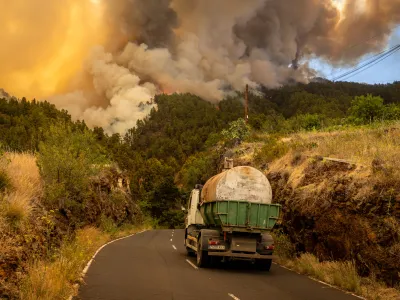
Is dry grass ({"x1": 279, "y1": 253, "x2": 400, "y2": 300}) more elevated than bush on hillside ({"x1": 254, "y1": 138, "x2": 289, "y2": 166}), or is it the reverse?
bush on hillside ({"x1": 254, "y1": 138, "x2": 289, "y2": 166})

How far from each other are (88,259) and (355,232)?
10.3 meters

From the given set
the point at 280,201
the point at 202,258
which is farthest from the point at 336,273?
the point at 280,201

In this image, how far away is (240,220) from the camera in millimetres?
14523

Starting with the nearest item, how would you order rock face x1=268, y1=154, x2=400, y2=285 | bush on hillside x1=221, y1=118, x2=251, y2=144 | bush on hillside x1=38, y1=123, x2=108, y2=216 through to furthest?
rock face x1=268, y1=154, x2=400, y2=285
bush on hillside x1=38, y1=123, x2=108, y2=216
bush on hillside x1=221, y1=118, x2=251, y2=144

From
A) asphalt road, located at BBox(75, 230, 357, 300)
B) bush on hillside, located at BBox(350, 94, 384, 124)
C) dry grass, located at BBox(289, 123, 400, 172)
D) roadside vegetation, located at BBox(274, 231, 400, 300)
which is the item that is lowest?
asphalt road, located at BBox(75, 230, 357, 300)

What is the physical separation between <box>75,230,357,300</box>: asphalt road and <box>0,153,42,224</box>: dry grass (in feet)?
8.92

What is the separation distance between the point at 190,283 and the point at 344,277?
4669 mm

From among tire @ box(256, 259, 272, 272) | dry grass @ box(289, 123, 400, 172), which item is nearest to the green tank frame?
tire @ box(256, 259, 272, 272)

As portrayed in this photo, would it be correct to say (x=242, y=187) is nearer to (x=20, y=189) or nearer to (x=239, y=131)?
(x=20, y=189)

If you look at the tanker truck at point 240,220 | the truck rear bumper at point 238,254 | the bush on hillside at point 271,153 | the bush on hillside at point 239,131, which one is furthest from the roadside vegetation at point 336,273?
the bush on hillside at point 239,131

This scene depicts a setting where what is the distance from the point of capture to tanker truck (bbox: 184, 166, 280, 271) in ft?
47.4

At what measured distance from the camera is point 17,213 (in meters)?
10.9

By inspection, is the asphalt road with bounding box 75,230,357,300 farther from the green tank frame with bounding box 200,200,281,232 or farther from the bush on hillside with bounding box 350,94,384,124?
the bush on hillside with bounding box 350,94,384,124

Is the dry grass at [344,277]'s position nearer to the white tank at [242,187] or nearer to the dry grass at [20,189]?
the white tank at [242,187]
